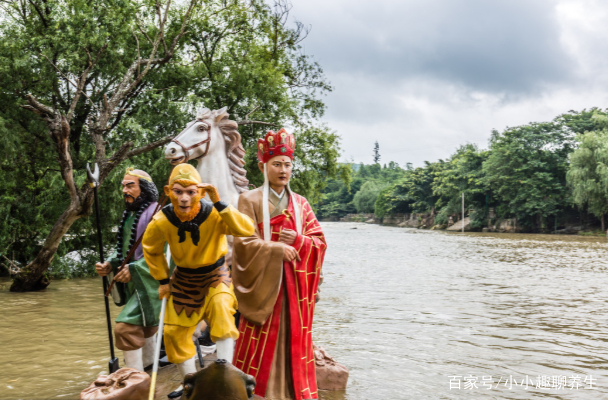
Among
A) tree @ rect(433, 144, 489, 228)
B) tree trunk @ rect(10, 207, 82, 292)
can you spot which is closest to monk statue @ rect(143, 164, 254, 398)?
tree trunk @ rect(10, 207, 82, 292)

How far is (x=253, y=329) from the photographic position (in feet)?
13.1

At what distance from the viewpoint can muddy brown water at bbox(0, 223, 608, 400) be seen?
5.62 metres

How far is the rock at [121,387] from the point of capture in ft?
11.5

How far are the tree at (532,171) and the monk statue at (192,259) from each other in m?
47.6

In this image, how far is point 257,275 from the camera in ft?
12.7

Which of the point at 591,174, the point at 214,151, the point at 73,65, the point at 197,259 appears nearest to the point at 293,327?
the point at 197,259

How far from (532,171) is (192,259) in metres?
50.9

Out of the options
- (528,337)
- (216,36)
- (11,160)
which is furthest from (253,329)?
(216,36)

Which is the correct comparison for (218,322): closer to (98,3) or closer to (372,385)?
(372,385)

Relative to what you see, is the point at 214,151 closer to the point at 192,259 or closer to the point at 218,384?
the point at 192,259

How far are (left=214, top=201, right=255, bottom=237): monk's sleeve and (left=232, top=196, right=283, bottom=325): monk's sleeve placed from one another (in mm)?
374

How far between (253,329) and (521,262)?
1861 centimetres

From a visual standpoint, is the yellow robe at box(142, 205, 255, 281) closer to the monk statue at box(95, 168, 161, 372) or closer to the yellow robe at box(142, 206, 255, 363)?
the yellow robe at box(142, 206, 255, 363)

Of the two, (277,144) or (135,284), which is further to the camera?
(135,284)
